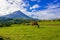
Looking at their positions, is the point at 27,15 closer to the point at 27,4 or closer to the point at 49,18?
the point at 27,4

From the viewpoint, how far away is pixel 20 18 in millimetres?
3930

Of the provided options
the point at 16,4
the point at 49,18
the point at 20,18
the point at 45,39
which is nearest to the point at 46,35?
the point at 45,39

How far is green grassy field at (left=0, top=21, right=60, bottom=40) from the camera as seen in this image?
370cm

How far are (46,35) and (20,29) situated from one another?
586 millimetres

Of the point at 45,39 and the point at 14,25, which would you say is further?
the point at 14,25

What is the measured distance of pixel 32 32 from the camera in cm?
378

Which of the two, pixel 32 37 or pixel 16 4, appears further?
pixel 16 4

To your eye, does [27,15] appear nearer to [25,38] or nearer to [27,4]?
[27,4]

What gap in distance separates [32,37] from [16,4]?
840mm

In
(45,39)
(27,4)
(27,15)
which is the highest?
(27,4)

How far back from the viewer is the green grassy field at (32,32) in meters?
3.70

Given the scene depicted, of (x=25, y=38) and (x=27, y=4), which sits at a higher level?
(x=27, y=4)

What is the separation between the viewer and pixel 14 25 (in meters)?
3.96

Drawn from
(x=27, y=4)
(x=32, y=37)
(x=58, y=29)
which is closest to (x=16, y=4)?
(x=27, y=4)
